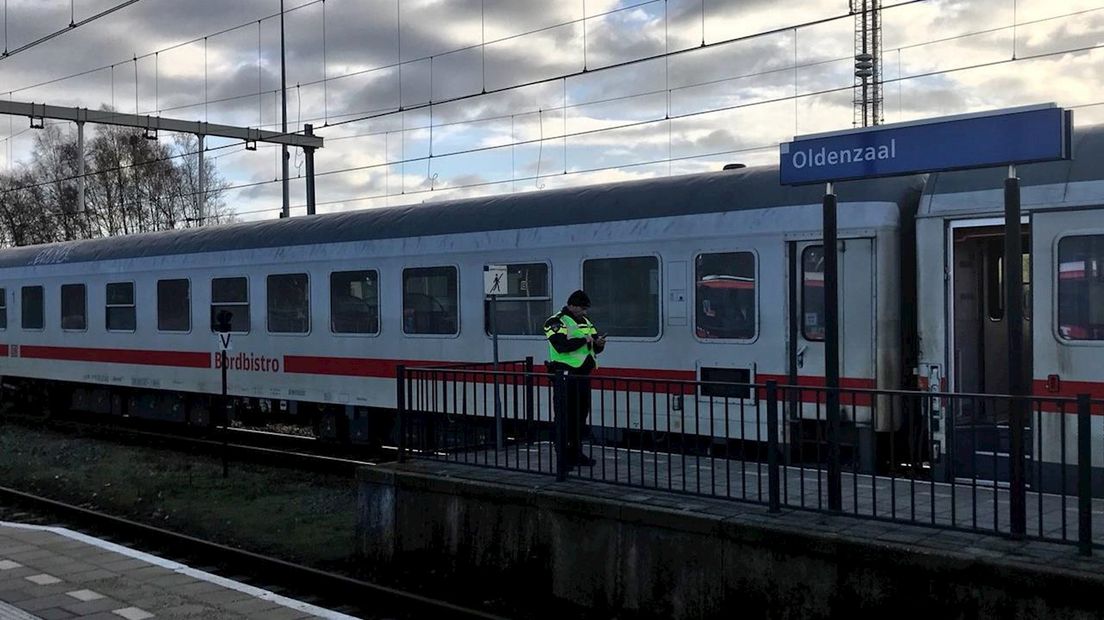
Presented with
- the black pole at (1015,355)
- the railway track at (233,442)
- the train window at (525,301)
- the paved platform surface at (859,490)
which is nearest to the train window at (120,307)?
the railway track at (233,442)

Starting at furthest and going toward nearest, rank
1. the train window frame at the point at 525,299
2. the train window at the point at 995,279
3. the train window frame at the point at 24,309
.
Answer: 1. the train window frame at the point at 24,309
2. the train window frame at the point at 525,299
3. the train window at the point at 995,279

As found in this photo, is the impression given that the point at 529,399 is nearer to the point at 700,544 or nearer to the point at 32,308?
the point at 700,544

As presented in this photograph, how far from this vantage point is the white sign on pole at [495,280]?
40.8 feet

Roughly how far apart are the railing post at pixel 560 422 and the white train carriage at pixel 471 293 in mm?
880

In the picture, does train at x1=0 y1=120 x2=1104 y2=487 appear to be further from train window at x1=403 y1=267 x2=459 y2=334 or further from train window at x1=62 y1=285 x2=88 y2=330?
train window at x1=62 y1=285 x2=88 y2=330

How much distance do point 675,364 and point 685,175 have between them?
2.18 m

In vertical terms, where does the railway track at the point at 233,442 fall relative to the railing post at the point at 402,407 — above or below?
below

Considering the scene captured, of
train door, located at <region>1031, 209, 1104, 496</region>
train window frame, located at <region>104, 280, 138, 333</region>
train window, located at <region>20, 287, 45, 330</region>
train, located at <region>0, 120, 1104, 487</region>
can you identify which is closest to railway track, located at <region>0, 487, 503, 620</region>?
train, located at <region>0, 120, 1104, 487</region>

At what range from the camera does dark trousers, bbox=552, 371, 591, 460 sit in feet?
26.9

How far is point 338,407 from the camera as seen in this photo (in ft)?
54.0

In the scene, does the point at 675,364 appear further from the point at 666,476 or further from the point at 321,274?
the point at 321,274

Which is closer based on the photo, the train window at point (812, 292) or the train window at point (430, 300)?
the train window at point (812, 292)

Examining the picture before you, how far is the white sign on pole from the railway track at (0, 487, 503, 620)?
4033 mm

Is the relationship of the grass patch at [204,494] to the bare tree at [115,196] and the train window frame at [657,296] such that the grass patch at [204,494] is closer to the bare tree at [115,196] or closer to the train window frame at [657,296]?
the train window frame at [657,296]
